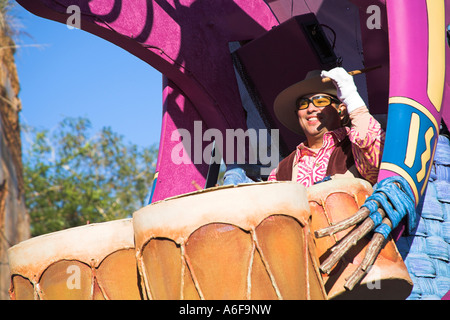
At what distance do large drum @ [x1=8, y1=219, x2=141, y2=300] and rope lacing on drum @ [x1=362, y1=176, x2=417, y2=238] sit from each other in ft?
2.78

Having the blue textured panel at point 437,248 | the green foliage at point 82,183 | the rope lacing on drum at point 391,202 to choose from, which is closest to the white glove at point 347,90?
the rope lacing on drum at point 391,202

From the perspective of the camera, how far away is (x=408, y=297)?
215 centimetres

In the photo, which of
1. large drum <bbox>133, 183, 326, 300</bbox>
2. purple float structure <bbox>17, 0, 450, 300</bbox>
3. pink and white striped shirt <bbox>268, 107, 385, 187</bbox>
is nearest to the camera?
large drum <bbox>133, 183, 326, 300</bbox>

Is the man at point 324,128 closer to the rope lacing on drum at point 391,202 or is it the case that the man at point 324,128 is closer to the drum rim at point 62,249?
the rope lacing on drum at point 391,202

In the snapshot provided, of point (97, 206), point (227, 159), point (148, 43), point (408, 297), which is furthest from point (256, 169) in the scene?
point (97, 206)

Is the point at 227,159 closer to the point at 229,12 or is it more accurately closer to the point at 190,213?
the point at 229,12

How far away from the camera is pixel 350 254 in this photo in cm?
196

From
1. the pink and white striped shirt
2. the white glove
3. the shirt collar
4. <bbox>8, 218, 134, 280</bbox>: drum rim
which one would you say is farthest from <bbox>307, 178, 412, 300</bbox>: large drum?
<bbox>8, 218, 134, 280</bbox>: drum rim

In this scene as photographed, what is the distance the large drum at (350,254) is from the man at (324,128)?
298 mm

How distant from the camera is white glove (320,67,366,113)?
2314 mm

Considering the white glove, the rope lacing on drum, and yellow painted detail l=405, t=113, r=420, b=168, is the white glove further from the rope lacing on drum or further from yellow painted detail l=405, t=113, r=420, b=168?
the rope lacing on drum

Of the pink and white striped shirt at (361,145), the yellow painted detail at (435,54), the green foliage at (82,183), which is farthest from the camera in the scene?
the green foliage at (82,183)

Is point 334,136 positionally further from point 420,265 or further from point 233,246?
point 233,246

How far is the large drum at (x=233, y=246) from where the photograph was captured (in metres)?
1.71
